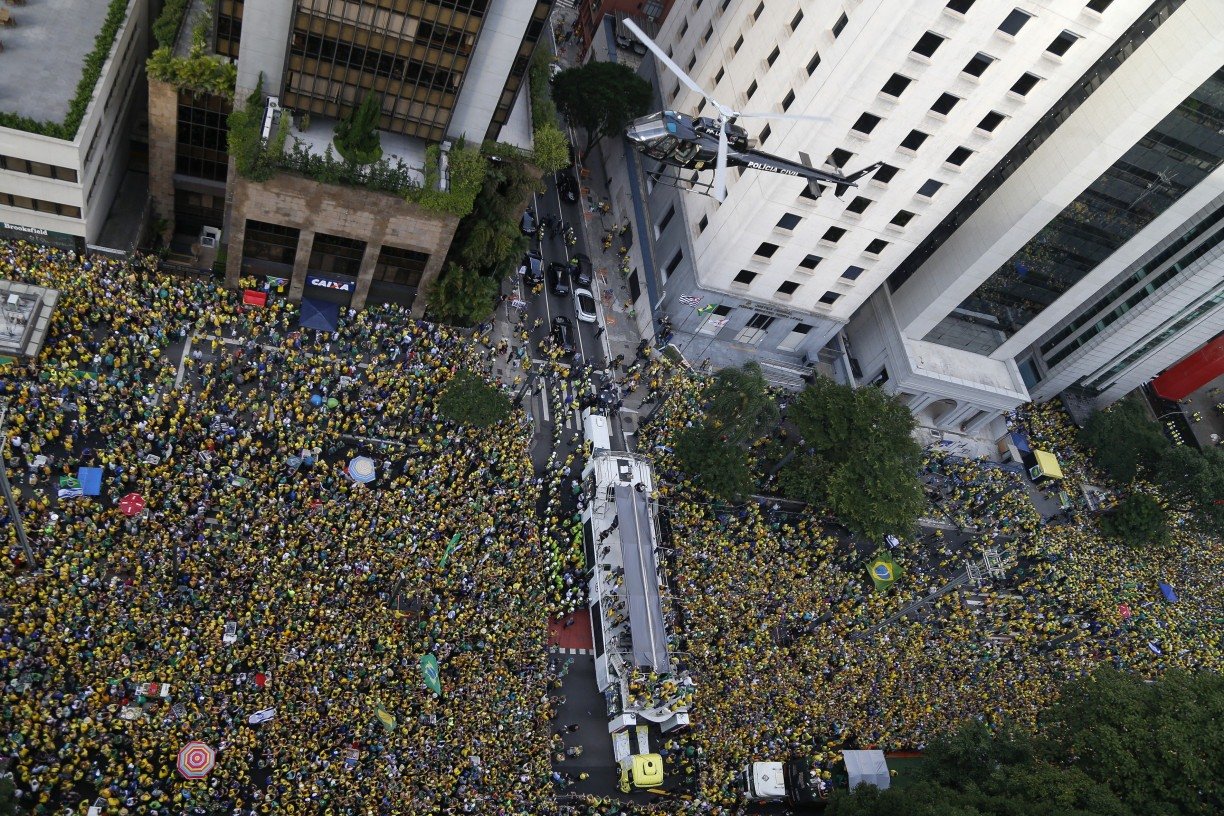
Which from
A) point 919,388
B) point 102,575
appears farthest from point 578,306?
point 102,575

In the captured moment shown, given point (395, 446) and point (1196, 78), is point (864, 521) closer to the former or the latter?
point (395, 446)

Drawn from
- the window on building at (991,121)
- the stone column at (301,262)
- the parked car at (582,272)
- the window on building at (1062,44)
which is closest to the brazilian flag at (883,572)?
the window on building at (991,121)

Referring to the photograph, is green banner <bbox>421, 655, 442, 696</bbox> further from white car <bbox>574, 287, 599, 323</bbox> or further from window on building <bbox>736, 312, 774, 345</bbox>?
window on building <bbox>736, 312, 774, 345</bbox>

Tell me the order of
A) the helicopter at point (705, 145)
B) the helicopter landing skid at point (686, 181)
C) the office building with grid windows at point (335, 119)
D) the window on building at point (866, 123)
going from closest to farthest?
A: the office building with grid windows at point (335, 119) < the helicopter at point (705, 145) < the window on building at point (866, 123) < the helicopter landing skid at point (686, 181)

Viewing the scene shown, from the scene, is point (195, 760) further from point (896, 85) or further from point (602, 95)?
point (602, 95)

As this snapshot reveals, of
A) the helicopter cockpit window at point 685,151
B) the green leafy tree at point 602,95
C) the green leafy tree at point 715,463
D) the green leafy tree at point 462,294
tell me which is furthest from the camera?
the green leafy tree at point 602,95

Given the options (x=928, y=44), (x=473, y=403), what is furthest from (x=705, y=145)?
(x=473, y=403)

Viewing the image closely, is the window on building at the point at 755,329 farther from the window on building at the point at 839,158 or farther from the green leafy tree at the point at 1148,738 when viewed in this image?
the green leafy tree at the point at 1148,738
